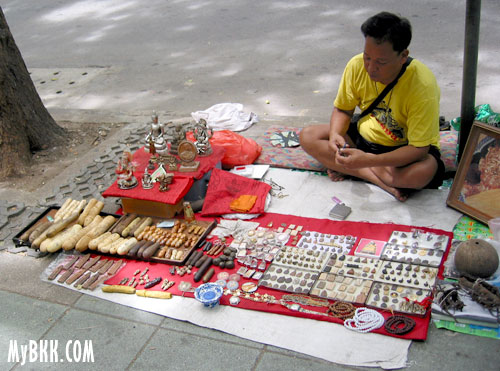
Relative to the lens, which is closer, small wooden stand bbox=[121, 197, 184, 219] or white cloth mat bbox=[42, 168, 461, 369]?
white cloth mat bbox=[42, 168, 461, 369]

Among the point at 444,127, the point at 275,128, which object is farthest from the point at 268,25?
the point at 444,127

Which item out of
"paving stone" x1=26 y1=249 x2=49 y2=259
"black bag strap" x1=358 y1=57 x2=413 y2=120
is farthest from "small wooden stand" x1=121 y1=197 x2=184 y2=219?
"black bag strap" x1=358 y1=57 x2=413 y2=120

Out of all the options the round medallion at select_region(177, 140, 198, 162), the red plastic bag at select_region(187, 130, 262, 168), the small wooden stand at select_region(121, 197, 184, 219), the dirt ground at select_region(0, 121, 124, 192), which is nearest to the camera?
the small wooden stand at select_region(121, 197, 184, 219)

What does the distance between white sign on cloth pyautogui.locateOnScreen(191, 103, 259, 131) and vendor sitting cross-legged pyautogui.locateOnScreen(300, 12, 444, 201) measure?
4.32 feet

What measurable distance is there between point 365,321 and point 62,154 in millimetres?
3875

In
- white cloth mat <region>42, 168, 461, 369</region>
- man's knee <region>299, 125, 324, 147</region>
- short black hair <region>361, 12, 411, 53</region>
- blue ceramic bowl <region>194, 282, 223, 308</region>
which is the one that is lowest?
white cloth mat <region>42, 168, 461, 369</region>

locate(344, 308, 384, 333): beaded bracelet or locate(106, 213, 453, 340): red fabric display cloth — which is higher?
locate(344, 308, 384, 333): beaded bracelet

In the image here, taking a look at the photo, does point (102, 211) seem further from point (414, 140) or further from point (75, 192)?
point (414, 140)

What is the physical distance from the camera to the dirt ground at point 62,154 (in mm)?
4789

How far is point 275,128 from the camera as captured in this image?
205 inches

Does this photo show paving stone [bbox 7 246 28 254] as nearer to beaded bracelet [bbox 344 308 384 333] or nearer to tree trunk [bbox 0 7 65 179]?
tree trunk [bbox 0 7 65 179]

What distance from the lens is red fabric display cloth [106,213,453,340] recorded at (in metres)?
2.75

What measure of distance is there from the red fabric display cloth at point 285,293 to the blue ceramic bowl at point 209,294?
→ 0.07m

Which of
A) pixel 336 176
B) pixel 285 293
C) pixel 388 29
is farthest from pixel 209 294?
pixel 388 29
